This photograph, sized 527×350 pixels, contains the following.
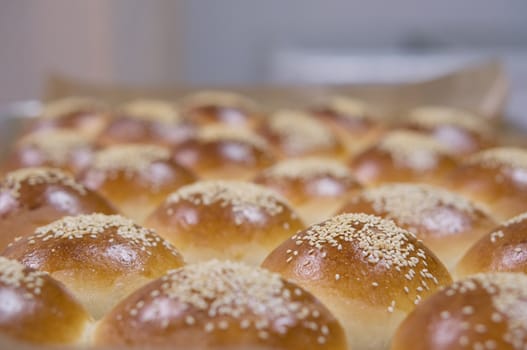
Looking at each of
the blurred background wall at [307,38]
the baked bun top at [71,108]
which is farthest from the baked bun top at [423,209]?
the blurred background wall at [307,38]

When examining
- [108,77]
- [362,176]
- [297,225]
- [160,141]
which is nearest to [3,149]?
[160,141]

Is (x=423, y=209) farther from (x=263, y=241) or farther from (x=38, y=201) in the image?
(x=38, y=201)

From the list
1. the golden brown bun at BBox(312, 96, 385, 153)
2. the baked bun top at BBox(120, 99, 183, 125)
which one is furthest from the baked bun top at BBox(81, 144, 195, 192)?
the golden brown bun at BBox(312, 96, 385, 153)

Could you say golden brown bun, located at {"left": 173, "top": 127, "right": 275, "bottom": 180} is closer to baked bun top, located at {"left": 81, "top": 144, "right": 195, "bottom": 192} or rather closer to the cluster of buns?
the cluster of buns

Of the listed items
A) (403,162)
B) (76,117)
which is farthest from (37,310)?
(76,117)

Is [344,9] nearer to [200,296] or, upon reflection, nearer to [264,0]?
[264,0]
